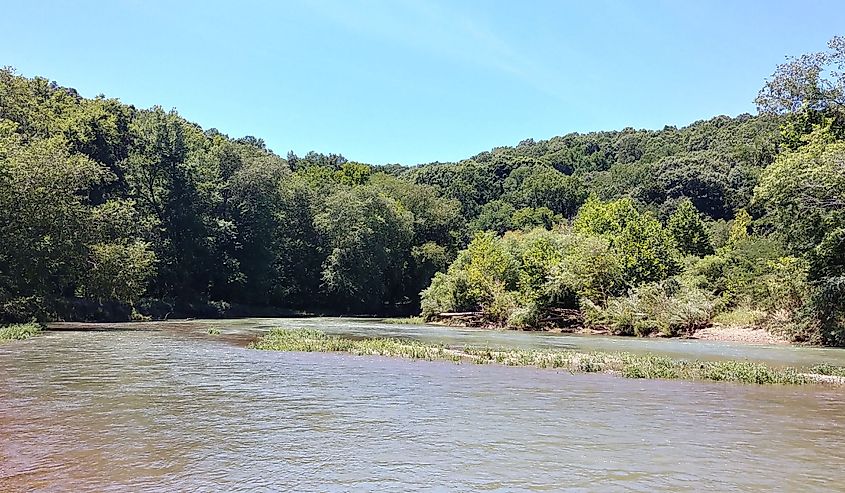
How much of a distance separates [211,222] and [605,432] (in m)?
61.0

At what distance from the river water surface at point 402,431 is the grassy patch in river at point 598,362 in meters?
0.95

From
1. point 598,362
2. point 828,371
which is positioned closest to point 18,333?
point 598,362

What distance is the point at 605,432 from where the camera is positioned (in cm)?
1132

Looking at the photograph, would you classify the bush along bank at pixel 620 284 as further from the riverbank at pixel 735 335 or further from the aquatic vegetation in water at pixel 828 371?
the aquatic vegetation in water at pixel 828 371

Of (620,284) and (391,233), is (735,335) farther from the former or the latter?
(391,233)

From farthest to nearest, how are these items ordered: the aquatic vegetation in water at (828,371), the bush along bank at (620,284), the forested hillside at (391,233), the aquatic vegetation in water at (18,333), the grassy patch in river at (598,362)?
the bush along bank at (620,284), the forested hillside at (391,233), the aquatic vegetation in water at (18,333), the aquatic vegetation in water at (828,371), the grassy patch in river at (598,362)

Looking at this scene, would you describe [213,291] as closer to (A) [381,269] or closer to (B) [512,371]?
(A) [381,269]

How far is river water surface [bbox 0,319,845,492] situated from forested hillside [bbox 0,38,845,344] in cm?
1883

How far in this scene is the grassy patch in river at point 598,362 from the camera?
1802 cm

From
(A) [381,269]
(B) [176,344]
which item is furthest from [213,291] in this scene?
(B) [176,344]

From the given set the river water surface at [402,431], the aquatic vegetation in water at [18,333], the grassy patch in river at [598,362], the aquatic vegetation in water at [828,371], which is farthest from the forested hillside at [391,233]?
the river water surface at [402,431]

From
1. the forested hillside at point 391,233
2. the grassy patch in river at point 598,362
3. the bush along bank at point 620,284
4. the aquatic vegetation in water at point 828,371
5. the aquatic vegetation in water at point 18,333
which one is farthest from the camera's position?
the bush along bank at point 620,284

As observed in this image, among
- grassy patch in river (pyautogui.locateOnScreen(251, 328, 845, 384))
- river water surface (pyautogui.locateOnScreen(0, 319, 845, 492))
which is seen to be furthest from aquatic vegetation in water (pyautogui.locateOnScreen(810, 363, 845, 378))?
river water surface (pyautogui.locateOnScreen(0, 319, 845, 492))

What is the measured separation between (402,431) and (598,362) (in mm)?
11186
